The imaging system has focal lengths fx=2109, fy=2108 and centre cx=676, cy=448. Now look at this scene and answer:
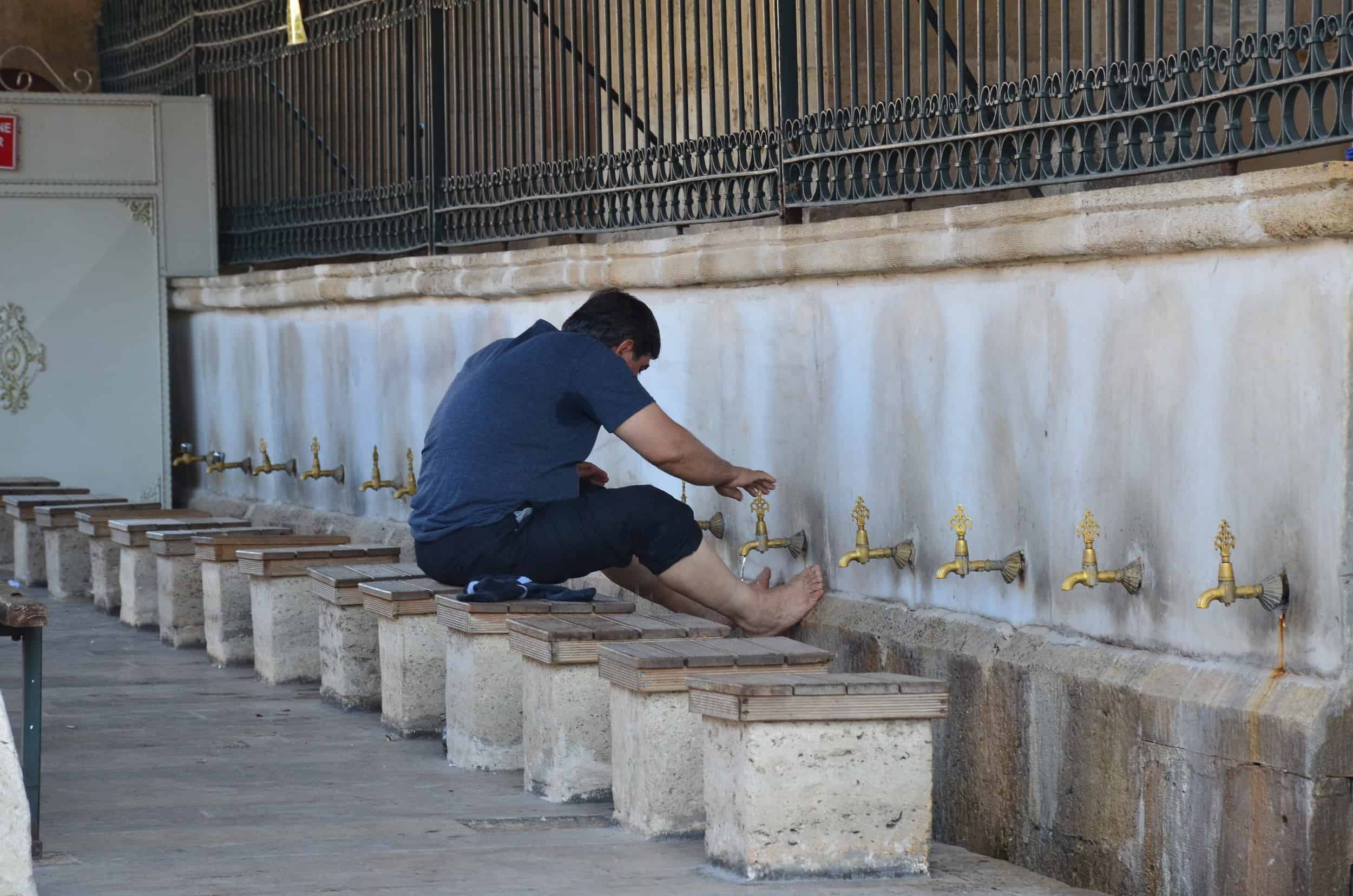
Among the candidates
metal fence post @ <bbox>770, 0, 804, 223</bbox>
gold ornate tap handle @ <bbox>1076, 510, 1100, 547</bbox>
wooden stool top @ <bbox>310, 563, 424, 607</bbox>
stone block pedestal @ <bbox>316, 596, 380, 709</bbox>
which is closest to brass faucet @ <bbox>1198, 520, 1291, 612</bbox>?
gold ornate tap handle @ <bbox>1076, 510, 1100, 547</bbox>

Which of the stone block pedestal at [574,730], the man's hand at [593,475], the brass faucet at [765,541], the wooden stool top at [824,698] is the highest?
the man's hand at [593,475]

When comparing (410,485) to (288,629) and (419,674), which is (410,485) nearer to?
(288,629)

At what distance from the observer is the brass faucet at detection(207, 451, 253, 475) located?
10977 millimetres

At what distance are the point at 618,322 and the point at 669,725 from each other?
65.2 inches

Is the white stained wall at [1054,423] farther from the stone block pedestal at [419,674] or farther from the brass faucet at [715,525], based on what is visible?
the stone block pedestal at [419,674]

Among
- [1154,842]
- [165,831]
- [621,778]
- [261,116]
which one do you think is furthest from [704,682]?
[261,116]

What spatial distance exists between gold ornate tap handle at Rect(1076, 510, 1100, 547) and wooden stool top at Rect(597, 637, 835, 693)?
0.64 m

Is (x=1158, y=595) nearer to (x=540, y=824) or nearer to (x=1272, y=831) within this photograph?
(x=1272, y=831)

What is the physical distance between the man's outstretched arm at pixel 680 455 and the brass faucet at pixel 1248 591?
1.89 metres

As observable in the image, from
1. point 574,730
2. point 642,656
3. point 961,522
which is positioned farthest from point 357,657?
point 961,522

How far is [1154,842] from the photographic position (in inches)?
173

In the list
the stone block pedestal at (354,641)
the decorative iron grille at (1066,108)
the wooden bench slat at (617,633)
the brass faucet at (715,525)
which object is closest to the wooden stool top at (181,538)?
the stone block pedestal at (354,641)

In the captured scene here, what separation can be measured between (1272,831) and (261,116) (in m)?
8.31

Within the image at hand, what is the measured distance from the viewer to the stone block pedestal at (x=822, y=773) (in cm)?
428
